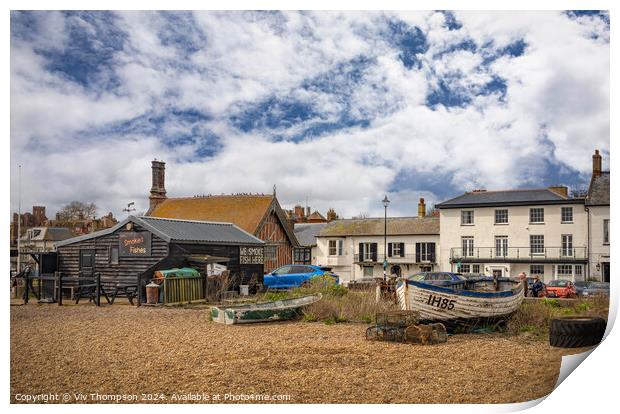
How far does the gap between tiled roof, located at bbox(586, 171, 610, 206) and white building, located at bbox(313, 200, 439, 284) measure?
2227cm

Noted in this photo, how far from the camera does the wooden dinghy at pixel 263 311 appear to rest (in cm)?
1402

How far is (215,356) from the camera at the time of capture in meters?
10.1

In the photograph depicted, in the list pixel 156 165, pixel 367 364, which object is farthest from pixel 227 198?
pixel 367 364

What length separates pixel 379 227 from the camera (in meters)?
A: 39.8

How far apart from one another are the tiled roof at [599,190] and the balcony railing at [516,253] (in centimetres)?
1121

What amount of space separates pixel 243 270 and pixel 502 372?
14.3 meters

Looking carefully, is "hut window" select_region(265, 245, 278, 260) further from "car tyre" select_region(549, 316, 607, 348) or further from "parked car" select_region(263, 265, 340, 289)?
"car tyre" select_region(549, 316, 607, 348)

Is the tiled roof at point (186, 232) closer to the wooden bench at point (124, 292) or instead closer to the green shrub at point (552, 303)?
the wooden bench at point (124, 292)

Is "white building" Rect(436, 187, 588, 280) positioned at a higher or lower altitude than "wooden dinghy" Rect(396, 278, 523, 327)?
higher

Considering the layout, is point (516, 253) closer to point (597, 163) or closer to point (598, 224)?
point (598, 224)

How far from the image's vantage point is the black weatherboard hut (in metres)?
19.5

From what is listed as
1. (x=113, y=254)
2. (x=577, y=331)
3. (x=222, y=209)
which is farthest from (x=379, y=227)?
(x=577, y=331)

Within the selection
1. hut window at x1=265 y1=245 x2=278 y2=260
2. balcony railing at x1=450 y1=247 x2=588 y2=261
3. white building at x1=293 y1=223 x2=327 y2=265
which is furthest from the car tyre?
white building at x1=293 y1=223 x2=327 y2=265

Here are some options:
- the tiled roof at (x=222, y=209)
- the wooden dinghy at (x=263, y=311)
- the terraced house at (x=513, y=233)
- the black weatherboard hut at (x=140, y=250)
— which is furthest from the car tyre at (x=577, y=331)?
the tiled roof at (x=222, y=209)
